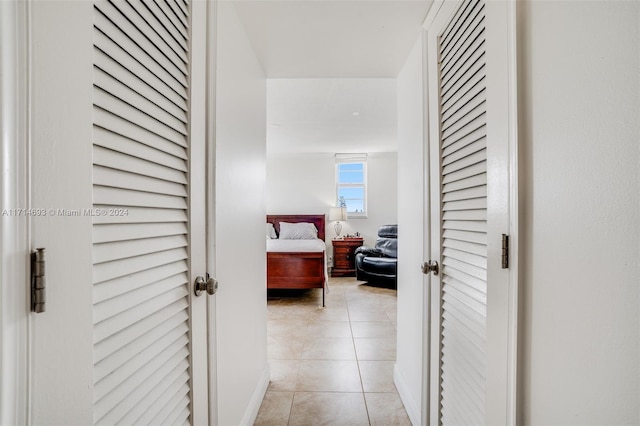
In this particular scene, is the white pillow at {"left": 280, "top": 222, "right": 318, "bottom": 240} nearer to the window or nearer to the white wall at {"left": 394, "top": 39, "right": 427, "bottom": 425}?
the window

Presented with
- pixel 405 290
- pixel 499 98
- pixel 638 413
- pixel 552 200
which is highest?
pixel 499 98

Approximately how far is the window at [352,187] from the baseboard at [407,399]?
465cm

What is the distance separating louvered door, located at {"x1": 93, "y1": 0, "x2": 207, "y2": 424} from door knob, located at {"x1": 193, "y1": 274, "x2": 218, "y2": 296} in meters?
0.03

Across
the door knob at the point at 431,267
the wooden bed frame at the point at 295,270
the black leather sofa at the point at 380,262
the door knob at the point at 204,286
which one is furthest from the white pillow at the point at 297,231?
the door knob at the point at 204,286

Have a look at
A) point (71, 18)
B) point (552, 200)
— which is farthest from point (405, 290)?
point (71, 18)

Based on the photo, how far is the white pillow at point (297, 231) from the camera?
584 cm

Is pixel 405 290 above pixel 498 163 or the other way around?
the other way around

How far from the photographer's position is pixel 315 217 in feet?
20.9

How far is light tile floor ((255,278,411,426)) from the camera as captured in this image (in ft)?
5.96

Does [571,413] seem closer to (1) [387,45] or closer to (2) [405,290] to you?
(2) [405,290]

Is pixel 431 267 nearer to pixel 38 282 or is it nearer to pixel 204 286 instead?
pixel 204 286

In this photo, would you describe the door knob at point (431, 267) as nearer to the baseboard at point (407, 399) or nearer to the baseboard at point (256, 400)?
the baseboard at point (407, 399)

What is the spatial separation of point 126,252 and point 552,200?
97 cm

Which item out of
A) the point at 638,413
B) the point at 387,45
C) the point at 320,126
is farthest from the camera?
the point at 320,126
